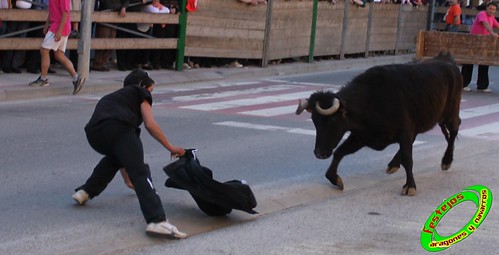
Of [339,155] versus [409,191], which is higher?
[339,155]

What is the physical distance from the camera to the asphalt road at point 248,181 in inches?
300

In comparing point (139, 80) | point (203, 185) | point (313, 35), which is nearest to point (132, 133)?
point (139, 80)

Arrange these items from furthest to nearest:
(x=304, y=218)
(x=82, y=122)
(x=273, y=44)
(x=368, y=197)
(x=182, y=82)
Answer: (x=273, y=44) → (x=182, y=82) → (x=82, y=122) → (x=368, y=197) → (x=304, y=218)

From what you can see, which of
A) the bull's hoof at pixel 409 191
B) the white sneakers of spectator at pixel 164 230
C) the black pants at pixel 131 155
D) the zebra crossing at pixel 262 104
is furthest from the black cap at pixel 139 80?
the zebra crossing at pixel 262 104

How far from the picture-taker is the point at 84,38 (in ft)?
56.0

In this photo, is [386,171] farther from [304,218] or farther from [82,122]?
[82,122]

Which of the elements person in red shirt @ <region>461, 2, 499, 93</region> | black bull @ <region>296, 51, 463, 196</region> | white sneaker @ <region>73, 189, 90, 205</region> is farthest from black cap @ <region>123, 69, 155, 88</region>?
person in red shirt @ <region>461, 2, 499, 93</region>

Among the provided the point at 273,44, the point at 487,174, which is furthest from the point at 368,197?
the point at 273,44

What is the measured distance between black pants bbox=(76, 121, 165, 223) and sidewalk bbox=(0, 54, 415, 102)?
772cm

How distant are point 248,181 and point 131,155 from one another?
7.86ft

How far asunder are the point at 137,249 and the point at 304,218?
1.80 m

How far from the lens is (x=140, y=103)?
7996 millimetres

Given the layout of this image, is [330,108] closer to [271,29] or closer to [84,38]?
[84,38]

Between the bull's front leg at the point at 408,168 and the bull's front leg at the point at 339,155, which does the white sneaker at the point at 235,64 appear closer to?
the bull's front leg at the point at 339,155
